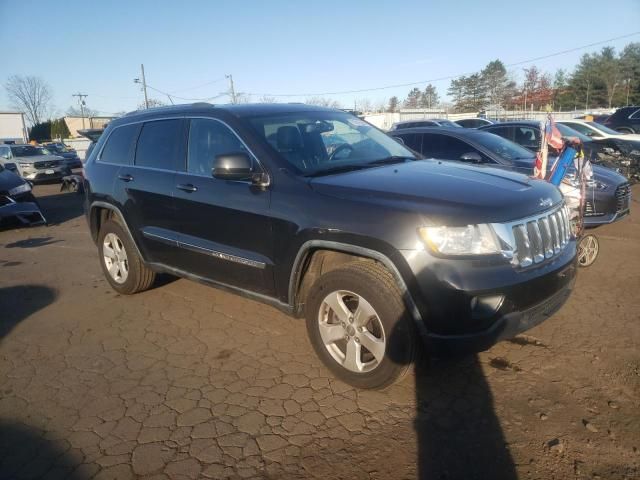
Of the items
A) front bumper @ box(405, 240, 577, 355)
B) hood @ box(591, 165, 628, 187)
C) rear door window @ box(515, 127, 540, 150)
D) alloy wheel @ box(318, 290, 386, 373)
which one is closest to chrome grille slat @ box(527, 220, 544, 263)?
front bumper @ box(405, 240, 577, 355)

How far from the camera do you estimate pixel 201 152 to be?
405 centimetres

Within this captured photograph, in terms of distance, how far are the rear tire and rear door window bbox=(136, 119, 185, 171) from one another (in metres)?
0.84

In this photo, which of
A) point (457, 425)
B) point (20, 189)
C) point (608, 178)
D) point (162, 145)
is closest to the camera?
point (457, 425)

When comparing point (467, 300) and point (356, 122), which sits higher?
point (356, 122)

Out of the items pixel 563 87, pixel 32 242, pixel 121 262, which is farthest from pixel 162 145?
pixel 563 87

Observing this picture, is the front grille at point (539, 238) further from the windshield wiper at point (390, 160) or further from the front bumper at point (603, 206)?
the front bumper at point (603, 206)

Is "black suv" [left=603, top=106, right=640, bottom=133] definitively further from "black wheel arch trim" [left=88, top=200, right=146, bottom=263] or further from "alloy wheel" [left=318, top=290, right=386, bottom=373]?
"black wheel arch trim" [left=88, top=200, right=146, bottom=263]

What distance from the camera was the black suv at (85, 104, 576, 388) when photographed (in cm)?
273

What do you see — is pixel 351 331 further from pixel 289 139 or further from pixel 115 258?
pixel 115 258

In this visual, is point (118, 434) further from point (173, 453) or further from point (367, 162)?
point (367, 162)

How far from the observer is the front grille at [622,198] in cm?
660

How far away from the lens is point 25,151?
63.3ft

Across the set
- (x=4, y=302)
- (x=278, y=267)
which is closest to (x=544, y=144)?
(x=278, y=267)

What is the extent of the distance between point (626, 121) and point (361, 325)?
56.7 feet
